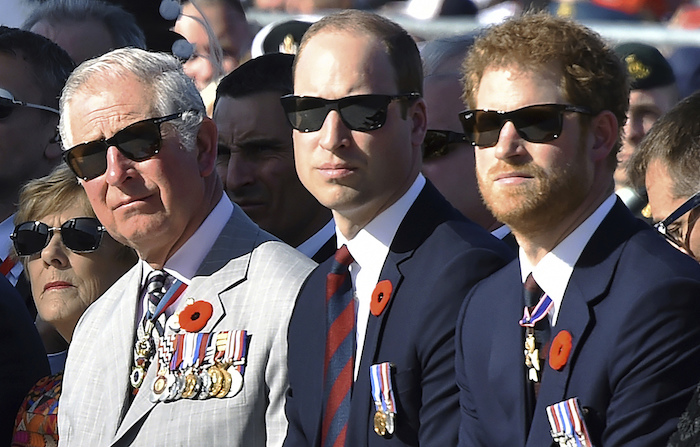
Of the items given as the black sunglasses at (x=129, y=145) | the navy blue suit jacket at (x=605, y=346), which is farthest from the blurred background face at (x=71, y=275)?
the navy blue suit jacket at (x=605, y=346)

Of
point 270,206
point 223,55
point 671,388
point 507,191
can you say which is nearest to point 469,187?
point 270,206

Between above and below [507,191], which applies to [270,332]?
below

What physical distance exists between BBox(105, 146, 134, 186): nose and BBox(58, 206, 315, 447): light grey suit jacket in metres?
0.39

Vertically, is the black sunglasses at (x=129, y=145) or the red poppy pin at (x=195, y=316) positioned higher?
the black sunglasses at (x=129, y=145)

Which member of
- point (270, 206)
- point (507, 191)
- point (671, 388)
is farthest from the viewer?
point (270, 206)

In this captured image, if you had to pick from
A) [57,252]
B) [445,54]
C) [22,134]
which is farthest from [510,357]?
[22,134]

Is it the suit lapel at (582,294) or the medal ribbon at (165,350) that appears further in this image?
the medal ribbon at (165,350)

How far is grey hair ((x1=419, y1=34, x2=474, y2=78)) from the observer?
5.46m

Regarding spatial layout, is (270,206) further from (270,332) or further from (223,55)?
(223,55)

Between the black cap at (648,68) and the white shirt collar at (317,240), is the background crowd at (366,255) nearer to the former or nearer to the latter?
the white shirt collar at (317,240)

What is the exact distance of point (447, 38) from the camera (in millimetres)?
5949

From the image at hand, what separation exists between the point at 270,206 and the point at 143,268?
2.59 ft

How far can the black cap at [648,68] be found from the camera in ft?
20.6

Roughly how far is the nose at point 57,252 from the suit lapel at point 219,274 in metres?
1.02
